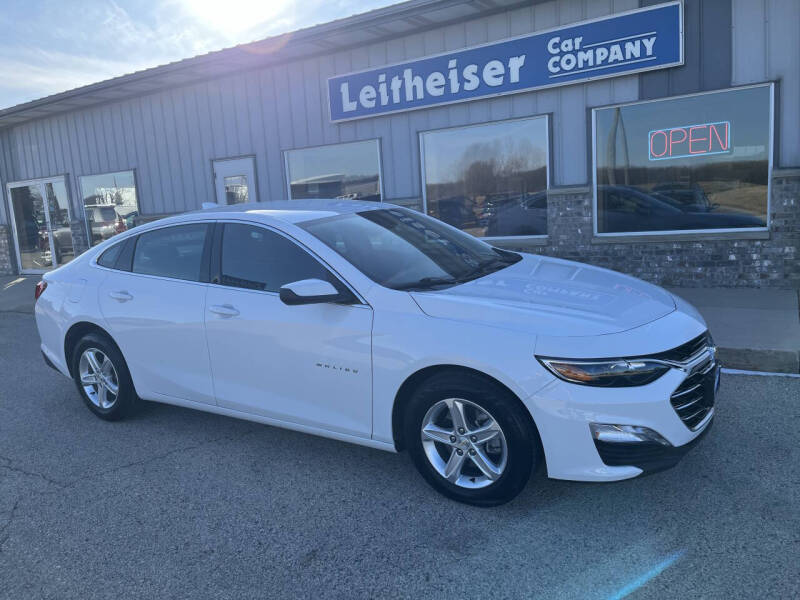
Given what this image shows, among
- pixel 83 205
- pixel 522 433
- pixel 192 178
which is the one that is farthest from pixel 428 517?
pixel 83 205

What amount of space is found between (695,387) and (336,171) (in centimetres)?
901

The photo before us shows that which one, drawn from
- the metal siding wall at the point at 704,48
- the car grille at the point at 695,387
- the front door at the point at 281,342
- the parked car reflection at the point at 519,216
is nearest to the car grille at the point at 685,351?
the car grille at the point at 695,387

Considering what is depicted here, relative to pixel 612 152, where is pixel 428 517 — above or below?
below

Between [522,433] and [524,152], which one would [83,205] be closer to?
[524,152]

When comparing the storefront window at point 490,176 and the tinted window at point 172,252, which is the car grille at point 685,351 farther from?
the storefront window at point 490,176

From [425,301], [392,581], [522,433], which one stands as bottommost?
[392,581]

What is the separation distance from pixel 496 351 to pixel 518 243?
6967mm

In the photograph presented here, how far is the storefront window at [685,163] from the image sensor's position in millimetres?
8141

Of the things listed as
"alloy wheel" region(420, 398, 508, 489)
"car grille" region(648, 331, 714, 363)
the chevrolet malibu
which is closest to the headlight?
the chevrolet malibu

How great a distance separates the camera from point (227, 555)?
307 centimetres

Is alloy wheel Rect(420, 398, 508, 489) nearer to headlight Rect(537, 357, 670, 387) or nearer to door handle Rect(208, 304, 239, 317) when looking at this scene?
headlight Rect(537, 357, 670, 387)

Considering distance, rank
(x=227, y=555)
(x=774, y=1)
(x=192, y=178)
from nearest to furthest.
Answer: (x=227, y=555) → (x=774, y=1) → (x=192, y=178)

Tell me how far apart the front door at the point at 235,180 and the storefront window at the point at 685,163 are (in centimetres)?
652

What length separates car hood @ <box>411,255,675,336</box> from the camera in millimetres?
3133
